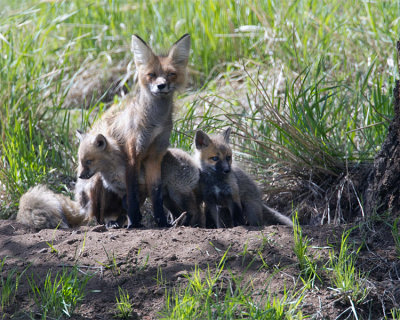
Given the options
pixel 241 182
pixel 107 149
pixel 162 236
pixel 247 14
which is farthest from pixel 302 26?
pixel 162 236

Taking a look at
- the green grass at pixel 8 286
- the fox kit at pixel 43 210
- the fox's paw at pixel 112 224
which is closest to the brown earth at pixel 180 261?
the green grass at pixel 8 286

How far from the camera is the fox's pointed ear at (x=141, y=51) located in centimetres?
530

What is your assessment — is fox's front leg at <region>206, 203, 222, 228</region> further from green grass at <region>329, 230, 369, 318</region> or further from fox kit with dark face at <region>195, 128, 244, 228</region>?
green grass at <region>329, 230, 369, 318</region>

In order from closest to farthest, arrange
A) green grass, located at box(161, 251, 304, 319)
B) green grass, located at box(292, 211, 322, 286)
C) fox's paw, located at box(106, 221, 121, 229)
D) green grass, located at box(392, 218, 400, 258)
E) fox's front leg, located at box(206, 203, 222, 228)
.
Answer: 1. green grass, located at box(161, 251, 304, 319)
2. green grass, located at box(292, 211, 322, 286)
3. green grass, located at box(392, 218, 400, 258)
4. fox's front leg, located at box(206, 203, 222, 228)
5. fox's paw, located at box(106, 221, 121, 229)

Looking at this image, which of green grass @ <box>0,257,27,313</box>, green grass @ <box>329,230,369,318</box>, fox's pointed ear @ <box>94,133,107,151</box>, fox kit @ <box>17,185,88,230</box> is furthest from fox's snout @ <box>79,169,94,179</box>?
green grass @ <box>329,230,369,318</box>

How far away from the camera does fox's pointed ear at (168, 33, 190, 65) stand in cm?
541

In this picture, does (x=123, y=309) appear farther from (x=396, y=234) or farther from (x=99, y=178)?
(x=99, y=178)

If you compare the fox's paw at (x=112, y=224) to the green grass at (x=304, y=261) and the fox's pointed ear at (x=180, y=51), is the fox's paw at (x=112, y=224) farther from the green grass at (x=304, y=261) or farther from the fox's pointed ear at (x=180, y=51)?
the green grass at (x=304, y=261)

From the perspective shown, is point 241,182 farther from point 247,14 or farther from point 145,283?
point 247,14

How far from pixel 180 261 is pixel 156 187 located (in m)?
1.45

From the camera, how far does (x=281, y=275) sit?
3.78 m

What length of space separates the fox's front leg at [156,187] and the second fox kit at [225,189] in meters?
0.46

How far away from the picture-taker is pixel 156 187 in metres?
5.31

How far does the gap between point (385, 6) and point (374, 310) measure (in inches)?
215
